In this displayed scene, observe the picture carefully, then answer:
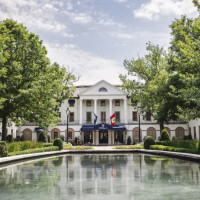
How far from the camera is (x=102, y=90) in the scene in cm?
4484

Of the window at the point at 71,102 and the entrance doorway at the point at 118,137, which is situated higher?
the window at the point at 71,102

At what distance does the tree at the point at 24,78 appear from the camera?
67.6 feet

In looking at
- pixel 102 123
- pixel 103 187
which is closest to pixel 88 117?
pixel 102 123

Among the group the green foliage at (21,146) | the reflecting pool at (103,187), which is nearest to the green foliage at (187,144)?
the reflecting pool at (103,187)

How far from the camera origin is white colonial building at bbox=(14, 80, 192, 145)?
4302 centimetres

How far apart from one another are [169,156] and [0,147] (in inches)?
487

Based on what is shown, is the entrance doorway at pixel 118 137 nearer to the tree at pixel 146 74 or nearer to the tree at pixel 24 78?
the tree at pixel 146 74

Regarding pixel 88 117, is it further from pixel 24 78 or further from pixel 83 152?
pixel 24 78

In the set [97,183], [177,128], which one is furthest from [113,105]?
[97,183]

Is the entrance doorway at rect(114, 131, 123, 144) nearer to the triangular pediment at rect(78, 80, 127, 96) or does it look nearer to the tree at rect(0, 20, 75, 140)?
the triangular pediment at rect(78, 80, 127, 96)

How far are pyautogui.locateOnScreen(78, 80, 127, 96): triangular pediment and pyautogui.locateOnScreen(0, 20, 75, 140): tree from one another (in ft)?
68.2

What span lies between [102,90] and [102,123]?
6.01 m

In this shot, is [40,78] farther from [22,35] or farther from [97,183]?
[97,183]

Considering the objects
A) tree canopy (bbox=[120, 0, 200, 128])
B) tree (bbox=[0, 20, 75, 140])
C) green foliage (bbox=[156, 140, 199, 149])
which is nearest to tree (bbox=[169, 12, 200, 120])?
tree canopy (bbox=[120, 0, 200, 128])
